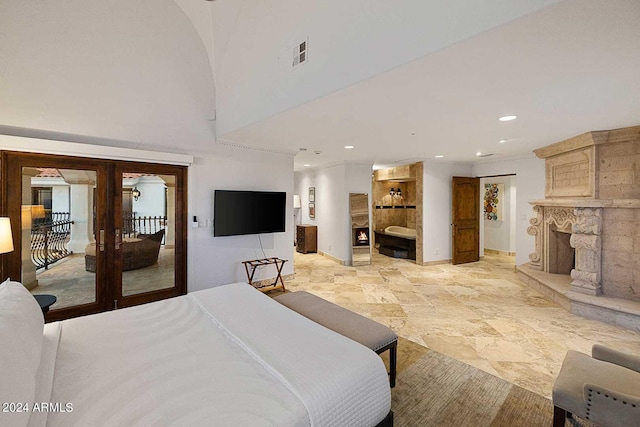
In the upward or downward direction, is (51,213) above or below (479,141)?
below

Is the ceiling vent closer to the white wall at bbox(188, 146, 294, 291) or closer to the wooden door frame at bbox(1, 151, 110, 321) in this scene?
the white wall at bbox(188, 146, 294, 291)

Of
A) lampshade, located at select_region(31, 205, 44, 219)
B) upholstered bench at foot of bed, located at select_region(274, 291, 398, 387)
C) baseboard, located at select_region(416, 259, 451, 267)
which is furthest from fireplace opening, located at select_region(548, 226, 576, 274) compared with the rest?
lampshade, located at select_region(31, 205, 44, 219)

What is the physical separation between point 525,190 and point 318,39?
5423mm

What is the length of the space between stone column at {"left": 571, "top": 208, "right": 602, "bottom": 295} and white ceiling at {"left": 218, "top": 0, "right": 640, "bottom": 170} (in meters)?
1.17

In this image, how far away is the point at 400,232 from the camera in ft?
26.3

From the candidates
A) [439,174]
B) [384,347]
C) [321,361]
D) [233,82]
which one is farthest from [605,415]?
[439,174]

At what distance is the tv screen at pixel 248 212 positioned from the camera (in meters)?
4.22

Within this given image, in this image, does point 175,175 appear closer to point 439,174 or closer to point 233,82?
point 233,82

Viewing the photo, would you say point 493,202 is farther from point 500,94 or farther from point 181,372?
point 181,372

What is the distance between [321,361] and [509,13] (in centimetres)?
209

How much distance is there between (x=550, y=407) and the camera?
6.59 feet

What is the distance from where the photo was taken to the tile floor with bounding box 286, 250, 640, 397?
2.68 m

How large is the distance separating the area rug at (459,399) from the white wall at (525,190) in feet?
14.5

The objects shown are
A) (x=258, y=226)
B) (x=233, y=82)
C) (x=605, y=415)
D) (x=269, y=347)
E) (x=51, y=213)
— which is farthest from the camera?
(x=258, y=226)
